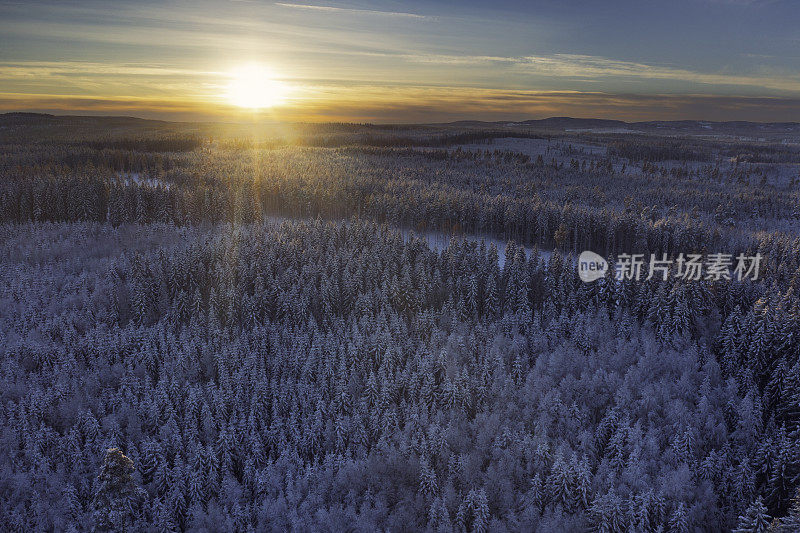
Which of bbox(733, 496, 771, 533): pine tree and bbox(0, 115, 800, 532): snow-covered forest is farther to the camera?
bbox(0, 115, 800, 532): snow-covered forest

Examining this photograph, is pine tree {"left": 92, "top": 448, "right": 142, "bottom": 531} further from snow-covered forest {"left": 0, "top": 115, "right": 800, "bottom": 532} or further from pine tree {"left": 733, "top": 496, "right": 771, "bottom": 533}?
pine tree {"left": 733, "top": 496, "right": 771, "bottom": 533}

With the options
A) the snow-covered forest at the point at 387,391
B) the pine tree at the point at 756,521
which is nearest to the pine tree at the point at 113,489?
the snow-covered forest at the point at 387,391

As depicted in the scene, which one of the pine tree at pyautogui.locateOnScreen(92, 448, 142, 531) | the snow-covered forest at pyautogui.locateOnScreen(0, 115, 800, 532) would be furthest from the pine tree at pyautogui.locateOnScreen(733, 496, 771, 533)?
the pine tree at pyautogui.locateOnScreen(92, 448, 142, 531)

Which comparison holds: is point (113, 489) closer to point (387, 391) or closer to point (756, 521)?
point (387, 391)

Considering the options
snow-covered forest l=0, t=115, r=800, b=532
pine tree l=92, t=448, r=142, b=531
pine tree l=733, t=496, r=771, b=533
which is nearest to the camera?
pine tree l=733, t=496, r=771, b=533

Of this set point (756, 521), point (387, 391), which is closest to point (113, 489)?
point (387, 391)

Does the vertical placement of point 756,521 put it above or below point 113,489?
below

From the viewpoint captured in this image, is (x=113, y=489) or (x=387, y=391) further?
(x=387, y=391)

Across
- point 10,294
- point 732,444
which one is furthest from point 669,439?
point 10,294

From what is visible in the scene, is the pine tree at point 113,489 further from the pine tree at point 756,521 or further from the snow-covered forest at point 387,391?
the pine tree at point 756,521

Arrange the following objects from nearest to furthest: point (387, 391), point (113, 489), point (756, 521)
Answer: point (756, 521) → point (113, 489) → point (387, 391)

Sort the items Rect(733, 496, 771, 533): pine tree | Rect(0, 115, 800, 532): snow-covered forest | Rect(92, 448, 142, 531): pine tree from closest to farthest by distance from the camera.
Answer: Rect(733, 496, 771, 533): pine tree
Rect(92, 448, 142, 531): pine tree
Rect(0, 115, 800, 532): snow-covered forest

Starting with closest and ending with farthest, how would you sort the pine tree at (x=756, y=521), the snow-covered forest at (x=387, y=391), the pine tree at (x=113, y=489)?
the pine tree at (x=756, y=521), the pine tree at (x=113, y=489), the snow-covered forest at (x=387, y=391)
